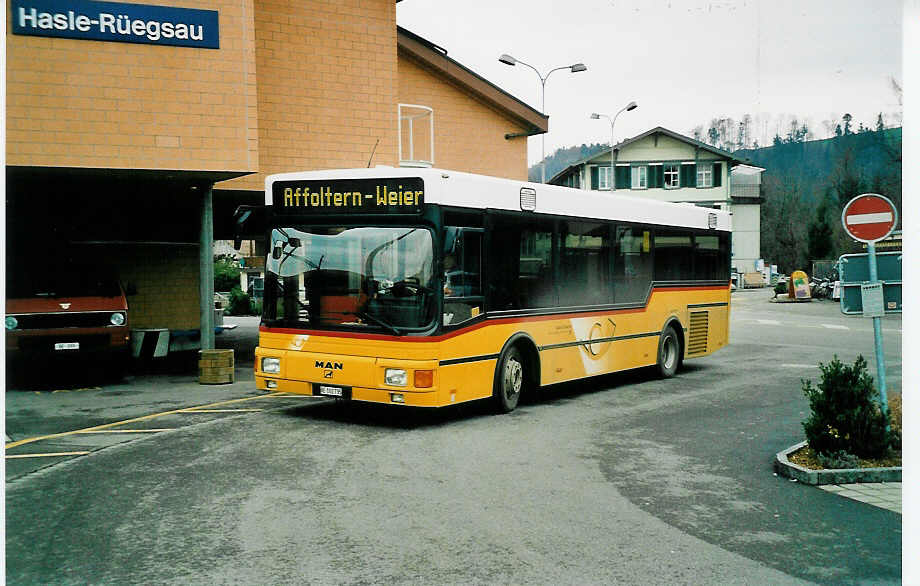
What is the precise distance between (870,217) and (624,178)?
6205 cm

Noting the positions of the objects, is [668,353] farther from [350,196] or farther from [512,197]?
[350,196]

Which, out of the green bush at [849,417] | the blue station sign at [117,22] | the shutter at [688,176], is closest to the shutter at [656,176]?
the shutter at [688,176]

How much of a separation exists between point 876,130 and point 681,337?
5.91m

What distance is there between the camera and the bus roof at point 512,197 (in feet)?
33.5

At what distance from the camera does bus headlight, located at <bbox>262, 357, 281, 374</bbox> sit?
10.8 meters

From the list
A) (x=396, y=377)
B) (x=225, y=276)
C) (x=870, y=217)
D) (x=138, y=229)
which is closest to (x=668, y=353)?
(x=870, y=217)

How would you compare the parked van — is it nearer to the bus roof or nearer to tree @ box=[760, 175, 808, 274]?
the bus roof

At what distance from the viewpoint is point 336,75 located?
58.0 ft

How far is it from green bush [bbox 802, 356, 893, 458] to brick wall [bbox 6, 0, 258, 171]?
31.7ft

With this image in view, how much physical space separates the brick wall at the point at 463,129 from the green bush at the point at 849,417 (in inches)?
645

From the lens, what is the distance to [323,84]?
17.5 m

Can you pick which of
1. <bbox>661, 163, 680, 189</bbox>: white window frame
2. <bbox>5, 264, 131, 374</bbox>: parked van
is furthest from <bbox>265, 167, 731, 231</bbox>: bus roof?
<bbox>661, 163, 680, 189</bbox>: white window frame

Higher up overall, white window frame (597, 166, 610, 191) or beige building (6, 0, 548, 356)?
white window frame (597, 166, 610, 191)

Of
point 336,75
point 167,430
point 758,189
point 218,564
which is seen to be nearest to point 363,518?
point 218,564
